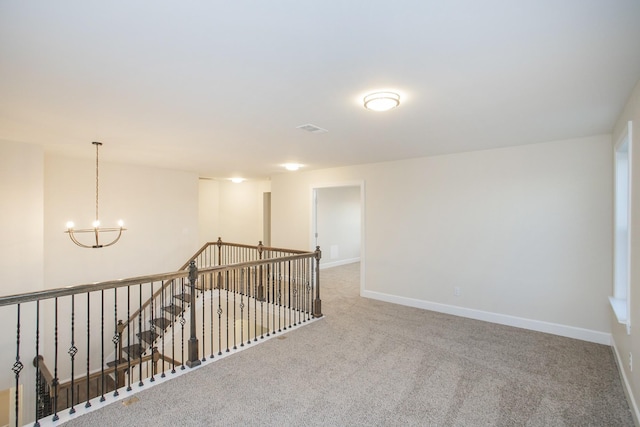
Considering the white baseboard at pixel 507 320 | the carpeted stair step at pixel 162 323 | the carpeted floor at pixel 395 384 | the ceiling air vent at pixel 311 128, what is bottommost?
the carpeted stair step at pixel 162 323

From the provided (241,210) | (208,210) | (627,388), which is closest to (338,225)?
(241,210)

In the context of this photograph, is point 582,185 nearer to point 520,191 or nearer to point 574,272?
point 520,191

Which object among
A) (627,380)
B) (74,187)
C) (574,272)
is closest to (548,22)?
(627,380)

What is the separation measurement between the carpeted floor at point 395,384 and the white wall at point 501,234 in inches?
18.2

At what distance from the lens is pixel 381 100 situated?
245cm

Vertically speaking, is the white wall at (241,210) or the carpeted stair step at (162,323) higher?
the white wall at (241,210)

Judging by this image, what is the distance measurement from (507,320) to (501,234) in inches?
47.0

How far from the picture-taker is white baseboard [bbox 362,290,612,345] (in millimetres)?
3771

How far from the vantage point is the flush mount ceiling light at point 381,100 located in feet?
7.95

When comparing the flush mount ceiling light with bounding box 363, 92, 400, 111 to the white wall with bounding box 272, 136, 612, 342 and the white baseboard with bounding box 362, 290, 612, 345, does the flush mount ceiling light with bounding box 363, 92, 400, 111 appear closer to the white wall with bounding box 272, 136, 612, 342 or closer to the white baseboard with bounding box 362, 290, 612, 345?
the white wall with bounding box 272, 136, 612, 342

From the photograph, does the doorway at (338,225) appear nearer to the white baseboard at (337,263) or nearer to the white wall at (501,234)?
the white baseboard at (337,263)

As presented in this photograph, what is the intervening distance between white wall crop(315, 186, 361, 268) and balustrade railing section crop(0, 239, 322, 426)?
2038 mm

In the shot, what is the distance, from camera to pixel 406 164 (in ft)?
17.4

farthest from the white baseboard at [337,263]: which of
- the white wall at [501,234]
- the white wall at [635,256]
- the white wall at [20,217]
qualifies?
the white wall at [635,256]
